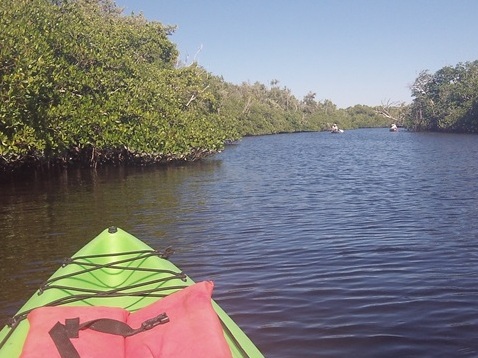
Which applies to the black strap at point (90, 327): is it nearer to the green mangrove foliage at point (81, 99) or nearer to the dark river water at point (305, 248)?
the dark river water at point (305, 248)

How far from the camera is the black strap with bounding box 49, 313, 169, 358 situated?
8.94ft

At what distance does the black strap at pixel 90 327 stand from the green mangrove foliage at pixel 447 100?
2450 inches

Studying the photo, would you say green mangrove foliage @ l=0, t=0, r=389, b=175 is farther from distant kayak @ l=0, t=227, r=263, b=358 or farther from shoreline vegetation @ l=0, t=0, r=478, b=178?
distant kayak @ l=0, t=227, r=263, b=358

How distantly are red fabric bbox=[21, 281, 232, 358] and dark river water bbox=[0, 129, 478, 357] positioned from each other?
1700 millimetres

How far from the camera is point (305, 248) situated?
808 cm

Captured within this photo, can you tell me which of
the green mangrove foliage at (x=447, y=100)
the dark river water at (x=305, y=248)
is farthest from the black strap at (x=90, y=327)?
the green mangrove foliage at (x=447, y=100)

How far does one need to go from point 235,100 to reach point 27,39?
196 ft

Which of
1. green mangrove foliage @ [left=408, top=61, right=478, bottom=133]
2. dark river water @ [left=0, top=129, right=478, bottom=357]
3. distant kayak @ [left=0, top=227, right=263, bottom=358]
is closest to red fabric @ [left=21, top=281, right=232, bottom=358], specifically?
distant kayak @ [left=0, top=227, right=263, bottom=358]

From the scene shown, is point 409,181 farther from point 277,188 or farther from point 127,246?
point 127,246

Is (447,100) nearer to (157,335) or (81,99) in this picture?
(81,99)

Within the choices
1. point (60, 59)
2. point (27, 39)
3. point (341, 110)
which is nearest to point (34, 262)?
point (27, 39)

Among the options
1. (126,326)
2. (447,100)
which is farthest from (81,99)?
(447,100)

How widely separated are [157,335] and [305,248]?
5418mm

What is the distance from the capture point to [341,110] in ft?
372
